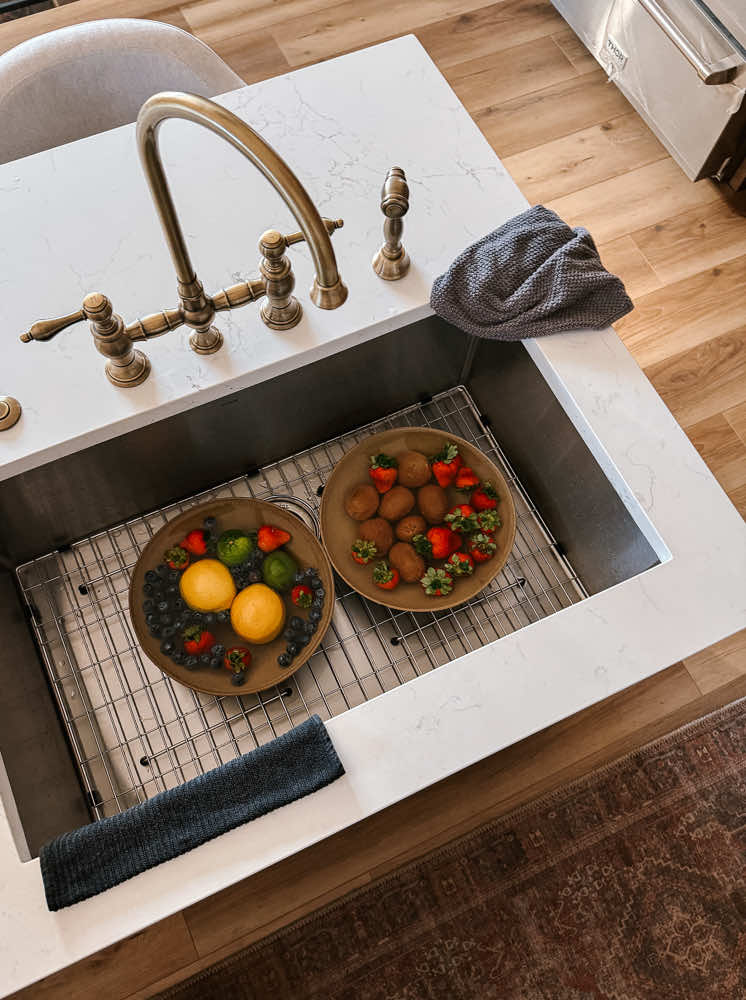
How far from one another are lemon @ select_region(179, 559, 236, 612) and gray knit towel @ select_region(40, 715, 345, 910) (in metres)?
0.25

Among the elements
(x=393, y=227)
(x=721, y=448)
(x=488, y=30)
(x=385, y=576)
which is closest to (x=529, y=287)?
(x=393, y=227)

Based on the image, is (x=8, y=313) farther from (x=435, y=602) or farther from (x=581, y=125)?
(x=581, y=125)

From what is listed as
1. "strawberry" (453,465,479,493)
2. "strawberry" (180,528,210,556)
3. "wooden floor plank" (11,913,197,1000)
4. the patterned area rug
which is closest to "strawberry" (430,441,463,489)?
"strawberry" (453,465,479,493)

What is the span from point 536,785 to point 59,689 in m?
0.95

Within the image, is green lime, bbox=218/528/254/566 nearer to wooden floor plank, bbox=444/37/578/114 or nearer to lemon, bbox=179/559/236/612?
lemon, bbox=179/559/236/612

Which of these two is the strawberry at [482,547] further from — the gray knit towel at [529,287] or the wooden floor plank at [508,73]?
the wooden floor plank at [508,73]

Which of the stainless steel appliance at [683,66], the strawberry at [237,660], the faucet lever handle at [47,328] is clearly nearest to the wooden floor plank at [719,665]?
the strawberry at [237,660]

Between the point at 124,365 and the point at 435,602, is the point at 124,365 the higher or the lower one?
the higher one

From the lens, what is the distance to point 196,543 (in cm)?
→ 110

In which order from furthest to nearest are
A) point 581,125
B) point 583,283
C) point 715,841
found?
point 581,125 → point 715,841 → point 583,283

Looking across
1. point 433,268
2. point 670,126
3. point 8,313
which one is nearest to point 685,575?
point 433,268

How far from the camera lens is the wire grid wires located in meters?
1.08

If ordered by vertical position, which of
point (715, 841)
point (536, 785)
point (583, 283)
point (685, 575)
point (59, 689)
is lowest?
point (715, 841)

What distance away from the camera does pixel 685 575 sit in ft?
3.15
